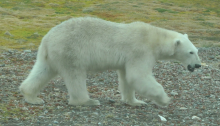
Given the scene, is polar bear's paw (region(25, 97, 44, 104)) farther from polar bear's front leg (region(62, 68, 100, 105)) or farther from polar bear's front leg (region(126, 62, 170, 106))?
polar bear's front leg (region(126, 62, 170, 106))

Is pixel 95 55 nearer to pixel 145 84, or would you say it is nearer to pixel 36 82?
pixel 145 84

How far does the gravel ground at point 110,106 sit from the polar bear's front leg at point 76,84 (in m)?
0.19

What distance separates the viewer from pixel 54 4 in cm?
6169

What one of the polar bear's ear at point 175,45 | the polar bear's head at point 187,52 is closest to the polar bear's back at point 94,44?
the polar bear's ear at point 175,45

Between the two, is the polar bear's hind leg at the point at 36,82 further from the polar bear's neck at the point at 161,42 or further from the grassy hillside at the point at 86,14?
the grassy hillside at the point at 86,14

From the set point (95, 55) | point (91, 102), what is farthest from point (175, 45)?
point (91, 102)

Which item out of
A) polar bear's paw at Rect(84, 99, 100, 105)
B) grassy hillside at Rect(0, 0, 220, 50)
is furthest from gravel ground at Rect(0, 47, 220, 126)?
grassy hillside at Rect(0, 0, 220, 50)

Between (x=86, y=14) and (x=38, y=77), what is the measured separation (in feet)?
144

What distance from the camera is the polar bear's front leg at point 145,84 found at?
8.20 meters

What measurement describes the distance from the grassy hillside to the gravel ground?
11.0 m

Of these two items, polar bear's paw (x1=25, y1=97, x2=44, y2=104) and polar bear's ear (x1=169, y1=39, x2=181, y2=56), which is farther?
polar bear's ear (x1=169, y1=39, x2=181, y2=56)

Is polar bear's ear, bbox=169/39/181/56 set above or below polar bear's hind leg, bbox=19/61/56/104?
above

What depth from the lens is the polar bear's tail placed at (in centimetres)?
845

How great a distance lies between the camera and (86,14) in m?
51.7
